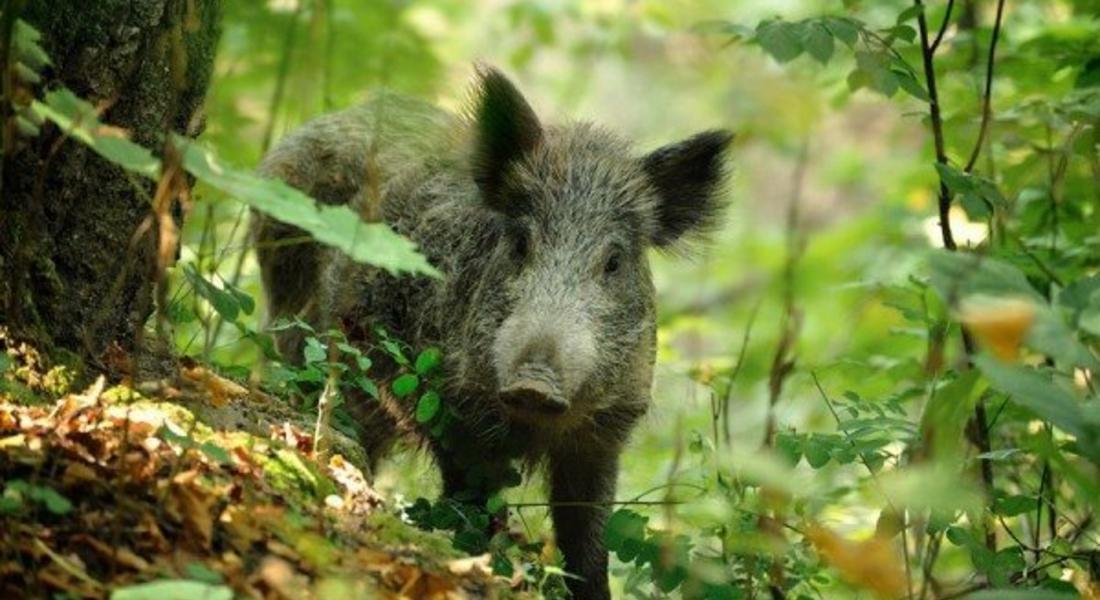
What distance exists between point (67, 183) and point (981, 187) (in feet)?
8.23

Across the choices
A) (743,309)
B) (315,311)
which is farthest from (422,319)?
(743,309)

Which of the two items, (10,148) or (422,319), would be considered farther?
(422,319)

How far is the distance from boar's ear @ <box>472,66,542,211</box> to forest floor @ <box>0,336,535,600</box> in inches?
80.2

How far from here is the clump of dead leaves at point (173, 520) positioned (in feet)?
8.82

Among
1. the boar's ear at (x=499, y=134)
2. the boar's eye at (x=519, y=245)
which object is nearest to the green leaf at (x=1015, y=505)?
the boar's eye at (x=519, y=245)

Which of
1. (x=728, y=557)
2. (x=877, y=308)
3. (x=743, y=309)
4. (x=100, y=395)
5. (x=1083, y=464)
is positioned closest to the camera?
(x=100, y=395)

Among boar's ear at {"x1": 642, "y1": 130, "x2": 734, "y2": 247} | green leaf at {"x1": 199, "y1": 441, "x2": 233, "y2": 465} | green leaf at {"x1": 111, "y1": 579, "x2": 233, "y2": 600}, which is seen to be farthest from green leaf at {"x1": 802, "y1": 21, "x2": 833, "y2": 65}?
green leaf at {"x1": 111, "y1": 579, "x2": 233, "y2": 600}

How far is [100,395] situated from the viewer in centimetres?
341

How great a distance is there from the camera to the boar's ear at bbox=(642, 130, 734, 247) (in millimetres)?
5695

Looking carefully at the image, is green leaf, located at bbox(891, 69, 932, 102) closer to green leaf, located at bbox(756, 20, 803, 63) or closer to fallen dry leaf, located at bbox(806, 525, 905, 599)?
green leaf, located at bbox(756, 20, 803, 63)

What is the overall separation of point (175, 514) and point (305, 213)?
0.76 metres

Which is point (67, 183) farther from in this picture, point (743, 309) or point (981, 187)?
point (743, 309)

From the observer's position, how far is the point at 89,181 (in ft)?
11.9

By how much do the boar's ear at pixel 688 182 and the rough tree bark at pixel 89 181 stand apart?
2.33m
